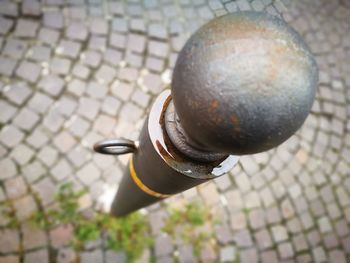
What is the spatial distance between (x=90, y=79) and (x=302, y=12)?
7.28ft

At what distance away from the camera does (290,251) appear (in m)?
3.70

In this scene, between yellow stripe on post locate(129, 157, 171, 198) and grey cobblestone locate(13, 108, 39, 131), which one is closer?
yellow stripe on post locate(129, 157, 171, 198)

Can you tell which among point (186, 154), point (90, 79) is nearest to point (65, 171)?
point (90, 79)

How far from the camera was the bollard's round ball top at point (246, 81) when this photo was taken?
1070mm

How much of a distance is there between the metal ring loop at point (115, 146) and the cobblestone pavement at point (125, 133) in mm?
1617

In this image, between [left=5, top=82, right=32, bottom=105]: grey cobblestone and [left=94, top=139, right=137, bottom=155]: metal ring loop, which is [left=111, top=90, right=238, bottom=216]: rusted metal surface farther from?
[left=5, top=82, right=32, bottom=105]: grey cobblestone

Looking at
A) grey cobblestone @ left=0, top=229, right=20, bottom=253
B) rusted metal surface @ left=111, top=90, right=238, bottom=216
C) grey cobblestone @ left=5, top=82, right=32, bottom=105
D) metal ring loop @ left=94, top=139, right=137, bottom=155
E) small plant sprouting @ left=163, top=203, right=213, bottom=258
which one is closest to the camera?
rusted metal surface @ left=111, top=90, right=238, bottom=216

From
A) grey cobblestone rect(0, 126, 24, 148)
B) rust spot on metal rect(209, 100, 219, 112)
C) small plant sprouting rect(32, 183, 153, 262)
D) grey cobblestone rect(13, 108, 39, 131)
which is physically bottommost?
small plant sprouting rect(32, 183, 153, 262)

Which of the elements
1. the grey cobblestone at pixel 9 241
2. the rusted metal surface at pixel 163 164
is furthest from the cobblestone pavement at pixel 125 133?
the rusted metal surface at pixel 163 164

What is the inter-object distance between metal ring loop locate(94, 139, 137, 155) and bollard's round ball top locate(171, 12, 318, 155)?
0.75m

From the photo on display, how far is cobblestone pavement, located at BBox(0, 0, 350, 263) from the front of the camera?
339 cm

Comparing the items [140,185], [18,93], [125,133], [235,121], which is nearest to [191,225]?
[125,133]

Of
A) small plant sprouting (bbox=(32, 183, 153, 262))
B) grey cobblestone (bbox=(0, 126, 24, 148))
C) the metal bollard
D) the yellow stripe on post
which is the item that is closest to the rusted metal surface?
the yellow stripe on post

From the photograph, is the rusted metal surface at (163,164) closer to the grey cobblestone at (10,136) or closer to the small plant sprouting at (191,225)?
the small plant sprouting at (191,225)
